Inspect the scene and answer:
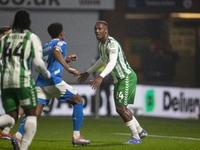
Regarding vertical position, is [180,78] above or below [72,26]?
below

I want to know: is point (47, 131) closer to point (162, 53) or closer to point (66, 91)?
point (66, 91)

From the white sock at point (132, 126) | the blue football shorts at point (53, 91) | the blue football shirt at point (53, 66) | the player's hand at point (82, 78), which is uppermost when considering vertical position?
the blue football shirt at point (53, 66)

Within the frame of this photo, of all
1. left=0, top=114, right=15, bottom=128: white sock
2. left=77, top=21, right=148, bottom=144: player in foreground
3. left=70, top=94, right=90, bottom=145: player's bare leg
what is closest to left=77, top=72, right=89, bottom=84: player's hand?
left=77, top=21, right=148, bottom=144: player in foreground

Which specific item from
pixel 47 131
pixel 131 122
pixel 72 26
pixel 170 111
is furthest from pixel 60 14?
pixel 131 122

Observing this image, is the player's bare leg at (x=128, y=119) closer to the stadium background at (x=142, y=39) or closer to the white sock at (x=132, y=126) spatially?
the white sock at (x=132, y=126)

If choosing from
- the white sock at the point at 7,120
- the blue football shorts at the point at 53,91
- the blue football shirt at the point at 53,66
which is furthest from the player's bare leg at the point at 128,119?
the white sock at the point at 7,120

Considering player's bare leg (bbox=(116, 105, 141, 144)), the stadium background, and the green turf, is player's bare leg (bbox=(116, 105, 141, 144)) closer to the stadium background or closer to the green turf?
the green turf

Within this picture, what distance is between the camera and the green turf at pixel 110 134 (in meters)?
9.92

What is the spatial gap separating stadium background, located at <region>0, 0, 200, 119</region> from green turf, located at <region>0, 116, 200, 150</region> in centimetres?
98

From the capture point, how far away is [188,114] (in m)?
18.5

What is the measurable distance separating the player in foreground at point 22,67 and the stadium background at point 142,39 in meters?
9.66

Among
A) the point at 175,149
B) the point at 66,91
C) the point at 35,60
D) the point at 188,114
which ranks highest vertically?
the point at 35,60

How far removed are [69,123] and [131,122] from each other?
5.67 metres

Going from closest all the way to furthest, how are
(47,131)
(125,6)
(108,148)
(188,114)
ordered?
(108,148), (47,131), (188,114), (125,6)
